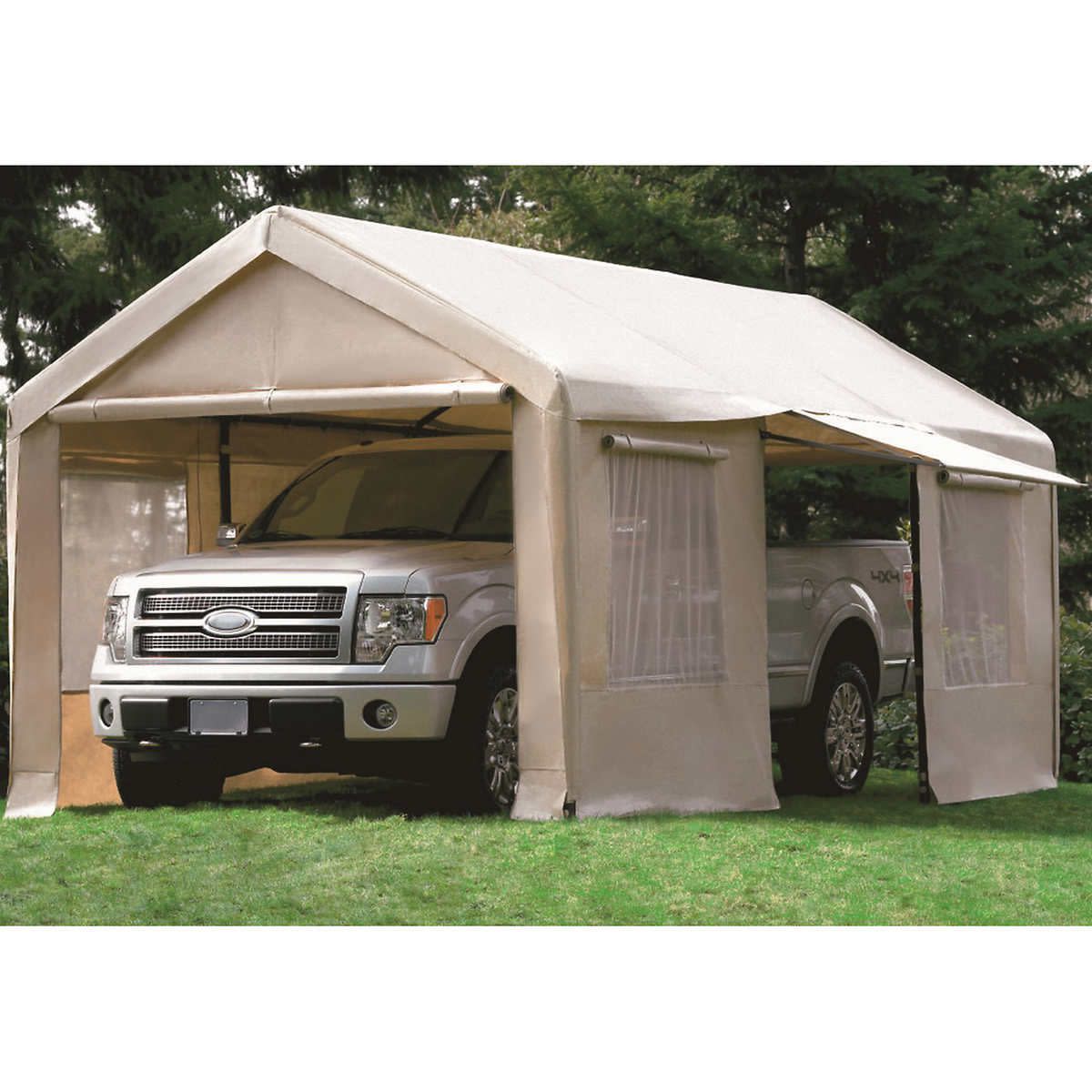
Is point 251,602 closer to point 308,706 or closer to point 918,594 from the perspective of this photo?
point 308,706

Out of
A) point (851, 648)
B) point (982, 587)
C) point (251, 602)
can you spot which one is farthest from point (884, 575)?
point (251, 602)

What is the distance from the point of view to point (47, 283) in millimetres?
20156

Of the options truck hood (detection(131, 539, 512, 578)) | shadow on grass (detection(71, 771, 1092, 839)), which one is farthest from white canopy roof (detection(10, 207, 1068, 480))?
shadow on grass (detection(71, 771, 1092, 839))

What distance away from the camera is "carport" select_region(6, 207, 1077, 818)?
11.0 meters

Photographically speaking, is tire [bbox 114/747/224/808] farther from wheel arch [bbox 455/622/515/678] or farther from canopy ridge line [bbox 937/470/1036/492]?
canopy ridge line [bbox 937/470/1036/492]

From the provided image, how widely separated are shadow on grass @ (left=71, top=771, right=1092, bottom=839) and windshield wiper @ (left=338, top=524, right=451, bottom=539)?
1533mm

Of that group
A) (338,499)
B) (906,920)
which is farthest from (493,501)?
(906,920)

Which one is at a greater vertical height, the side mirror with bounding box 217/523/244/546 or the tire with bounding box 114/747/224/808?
the side mirror with bounding box 217/523/244/546

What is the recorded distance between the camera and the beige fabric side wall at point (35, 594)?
40.8 ft

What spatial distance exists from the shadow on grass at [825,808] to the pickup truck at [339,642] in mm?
366

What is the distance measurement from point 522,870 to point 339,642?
2.17 metres

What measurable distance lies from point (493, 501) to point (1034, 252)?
47.8 ft
